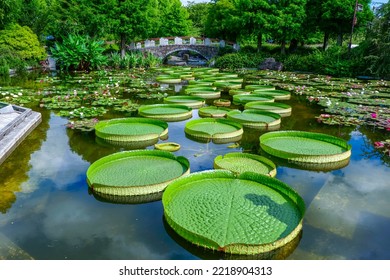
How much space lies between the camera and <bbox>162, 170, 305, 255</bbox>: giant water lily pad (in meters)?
3.47

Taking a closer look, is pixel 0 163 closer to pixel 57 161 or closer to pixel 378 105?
pixel 57 161

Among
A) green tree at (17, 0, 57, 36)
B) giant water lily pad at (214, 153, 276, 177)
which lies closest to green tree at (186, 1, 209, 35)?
green tree at (17, 0, 57, 36)

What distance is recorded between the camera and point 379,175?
556 cm

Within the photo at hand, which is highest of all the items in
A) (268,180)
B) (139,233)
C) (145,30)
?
(145,30)

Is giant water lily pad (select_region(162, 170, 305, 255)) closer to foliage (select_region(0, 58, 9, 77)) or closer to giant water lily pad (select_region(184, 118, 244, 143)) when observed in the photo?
giant water lily pad (select_region(184, 118, 244, 143))

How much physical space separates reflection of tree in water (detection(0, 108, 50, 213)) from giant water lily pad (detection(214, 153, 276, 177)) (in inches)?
122

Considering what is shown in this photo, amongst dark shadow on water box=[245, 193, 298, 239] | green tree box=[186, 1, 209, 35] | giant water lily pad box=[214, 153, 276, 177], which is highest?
green tree box=[186, 1, 209, 35]

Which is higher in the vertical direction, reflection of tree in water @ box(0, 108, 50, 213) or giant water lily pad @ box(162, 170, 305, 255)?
giant water lily pad @ box(162, 170, 305, 255)

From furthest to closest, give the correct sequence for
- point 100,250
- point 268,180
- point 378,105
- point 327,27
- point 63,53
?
point 327,27 < point 63,53 < point 378,105 < point 268,180 < point 100,250

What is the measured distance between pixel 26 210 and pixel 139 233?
5.38 feet

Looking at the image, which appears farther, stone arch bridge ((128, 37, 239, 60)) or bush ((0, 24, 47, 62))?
Result: stone arch bridge ((128, 37, 239, 60))

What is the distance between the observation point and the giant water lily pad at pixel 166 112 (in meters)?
8.77

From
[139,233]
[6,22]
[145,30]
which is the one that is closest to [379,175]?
[139,233]

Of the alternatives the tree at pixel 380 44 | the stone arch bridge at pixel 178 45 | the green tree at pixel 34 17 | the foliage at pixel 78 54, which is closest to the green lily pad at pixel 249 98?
the tree at pixel 380 44
